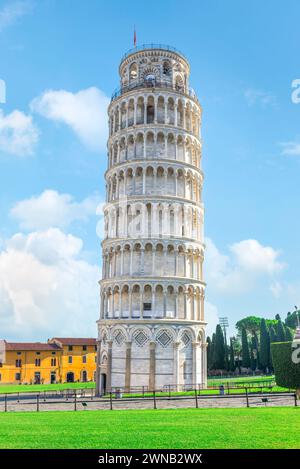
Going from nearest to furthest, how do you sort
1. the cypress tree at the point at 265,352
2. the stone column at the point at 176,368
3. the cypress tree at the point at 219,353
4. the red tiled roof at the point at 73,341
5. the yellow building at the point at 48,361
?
the stone column at the point at 176,368
the yellow building at the point at 48,361
the cypress tree at the point at 265,352
the red tiled roof at the point at 73,341
the cypress tree at the point at 219,353

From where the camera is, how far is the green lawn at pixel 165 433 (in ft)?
45.1

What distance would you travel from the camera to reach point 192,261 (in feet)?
163

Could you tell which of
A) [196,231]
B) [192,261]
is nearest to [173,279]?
[192,261]

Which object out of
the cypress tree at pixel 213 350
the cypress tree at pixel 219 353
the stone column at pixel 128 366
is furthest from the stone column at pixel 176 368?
the cypress tree at pixel 213 350

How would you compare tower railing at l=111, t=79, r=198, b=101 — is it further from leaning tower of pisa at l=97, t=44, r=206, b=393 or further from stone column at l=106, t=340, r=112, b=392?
stone column at l=106, t=340, r=112, b=392

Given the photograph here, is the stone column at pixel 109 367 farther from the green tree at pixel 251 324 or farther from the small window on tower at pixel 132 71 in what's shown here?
the green tree at pixel 251 324

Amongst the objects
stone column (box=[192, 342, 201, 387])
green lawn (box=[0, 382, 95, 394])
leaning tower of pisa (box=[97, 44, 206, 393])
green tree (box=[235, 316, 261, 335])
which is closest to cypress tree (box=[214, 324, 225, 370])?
green lawn (box=[0, 382, 95, 394])

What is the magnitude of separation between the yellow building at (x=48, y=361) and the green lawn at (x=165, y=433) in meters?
63.7

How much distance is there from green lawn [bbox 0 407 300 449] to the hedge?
1101 cm

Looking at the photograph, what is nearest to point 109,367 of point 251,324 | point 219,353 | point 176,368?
point 176,368

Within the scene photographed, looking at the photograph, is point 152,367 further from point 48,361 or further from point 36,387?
point 48,361

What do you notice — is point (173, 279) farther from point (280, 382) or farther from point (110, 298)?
point (280, 382)
